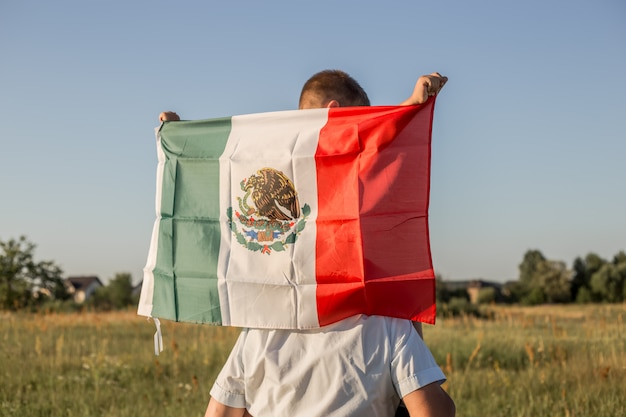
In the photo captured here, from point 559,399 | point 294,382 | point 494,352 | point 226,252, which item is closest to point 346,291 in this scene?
point 294,382

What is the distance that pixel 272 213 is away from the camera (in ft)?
8.24

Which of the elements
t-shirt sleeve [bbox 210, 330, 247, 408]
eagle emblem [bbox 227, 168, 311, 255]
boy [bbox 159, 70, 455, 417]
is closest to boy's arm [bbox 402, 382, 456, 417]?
boy [bbox 159, 70, 455, 417]

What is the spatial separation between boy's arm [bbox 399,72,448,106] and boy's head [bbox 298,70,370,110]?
0.23 meters

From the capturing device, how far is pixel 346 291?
2.42 metres

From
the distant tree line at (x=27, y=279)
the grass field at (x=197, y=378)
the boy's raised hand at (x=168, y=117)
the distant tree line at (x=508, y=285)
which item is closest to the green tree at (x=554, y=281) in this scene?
the distant tree line at (x=508, y=285)

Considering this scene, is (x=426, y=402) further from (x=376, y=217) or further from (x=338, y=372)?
(x=376, y=217)

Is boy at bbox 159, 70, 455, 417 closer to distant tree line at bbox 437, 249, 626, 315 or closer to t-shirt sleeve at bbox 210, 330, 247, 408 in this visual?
t-shirt sleeve at bbox 210, 330, 247, 408

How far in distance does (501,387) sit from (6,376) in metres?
5.04

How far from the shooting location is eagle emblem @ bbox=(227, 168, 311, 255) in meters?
2.51

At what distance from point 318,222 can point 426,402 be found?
2.40 ft

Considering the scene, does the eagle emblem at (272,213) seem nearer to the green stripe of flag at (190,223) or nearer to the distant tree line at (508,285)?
the green stripe of flag at (190,223)

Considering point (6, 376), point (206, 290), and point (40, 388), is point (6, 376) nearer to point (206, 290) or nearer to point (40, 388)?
point (40, 388)

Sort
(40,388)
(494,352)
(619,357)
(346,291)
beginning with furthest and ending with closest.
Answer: (494,352)
(619,357)
(40,388)
(346,291)

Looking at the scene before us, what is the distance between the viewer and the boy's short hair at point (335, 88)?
2.59m
